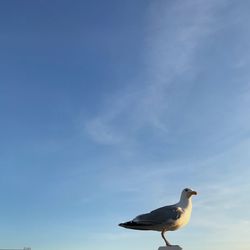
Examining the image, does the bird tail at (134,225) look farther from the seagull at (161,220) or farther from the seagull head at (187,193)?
the seagull head at (187,193)

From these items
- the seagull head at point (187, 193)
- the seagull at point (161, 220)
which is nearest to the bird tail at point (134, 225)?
the seagull at point (161, 220)

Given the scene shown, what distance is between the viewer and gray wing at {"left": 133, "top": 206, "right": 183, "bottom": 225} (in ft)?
56.5

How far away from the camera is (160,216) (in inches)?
680

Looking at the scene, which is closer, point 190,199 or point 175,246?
point 175,246

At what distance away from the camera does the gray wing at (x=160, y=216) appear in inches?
679

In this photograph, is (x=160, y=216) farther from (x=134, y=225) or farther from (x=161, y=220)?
(x=134, y=225)

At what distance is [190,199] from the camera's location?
1812cm

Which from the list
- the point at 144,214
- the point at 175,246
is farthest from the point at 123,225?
the point at 175,246

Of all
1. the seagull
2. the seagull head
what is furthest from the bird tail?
the seagull head

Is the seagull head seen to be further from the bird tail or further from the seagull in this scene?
the bird tail

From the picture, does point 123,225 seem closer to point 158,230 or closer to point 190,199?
point 158,230

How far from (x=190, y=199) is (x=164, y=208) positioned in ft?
3.76

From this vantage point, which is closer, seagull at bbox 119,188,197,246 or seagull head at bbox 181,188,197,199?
seagull at bbox 119,188,197,246

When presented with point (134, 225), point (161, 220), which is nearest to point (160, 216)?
point (161, 220)
